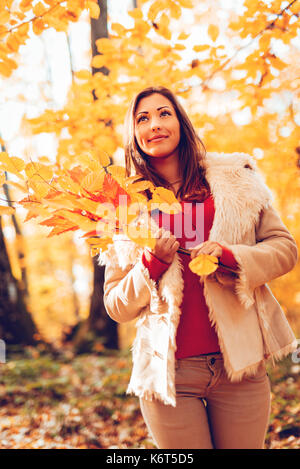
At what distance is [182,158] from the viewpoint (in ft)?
5.85

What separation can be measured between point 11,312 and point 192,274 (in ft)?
16.3

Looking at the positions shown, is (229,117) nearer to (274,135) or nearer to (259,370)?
(274,135)

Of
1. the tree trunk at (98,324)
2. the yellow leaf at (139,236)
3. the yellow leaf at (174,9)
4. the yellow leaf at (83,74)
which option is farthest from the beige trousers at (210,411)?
the tree trunk at (98,324)

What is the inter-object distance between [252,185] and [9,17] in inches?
62.5

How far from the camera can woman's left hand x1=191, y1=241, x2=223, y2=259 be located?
124 cm

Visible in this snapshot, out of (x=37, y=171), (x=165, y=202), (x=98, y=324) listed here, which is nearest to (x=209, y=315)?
(x=165, y=202)

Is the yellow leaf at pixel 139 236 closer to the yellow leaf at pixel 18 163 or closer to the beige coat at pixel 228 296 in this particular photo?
the beige coat at pixel 228 296

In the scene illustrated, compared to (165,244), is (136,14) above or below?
above

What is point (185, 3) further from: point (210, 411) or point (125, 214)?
point (210, 411)

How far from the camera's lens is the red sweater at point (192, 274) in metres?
1.38

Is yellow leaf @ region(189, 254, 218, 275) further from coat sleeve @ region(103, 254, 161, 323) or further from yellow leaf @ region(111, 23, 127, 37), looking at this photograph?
yellow leaf @ region(111, 23, 127, 37)

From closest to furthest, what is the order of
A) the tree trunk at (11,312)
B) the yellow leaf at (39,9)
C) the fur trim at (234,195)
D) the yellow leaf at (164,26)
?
1. the fur trim at (234,195)
2. the yellow leaf at (39,9)
3. the yellow leaf at (164,26)
4. the tree trunk at (11,312)

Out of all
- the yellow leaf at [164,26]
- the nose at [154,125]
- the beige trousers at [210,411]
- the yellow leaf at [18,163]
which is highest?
the yellow leaf at [164,26]

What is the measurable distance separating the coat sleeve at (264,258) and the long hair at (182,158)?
371 mm
